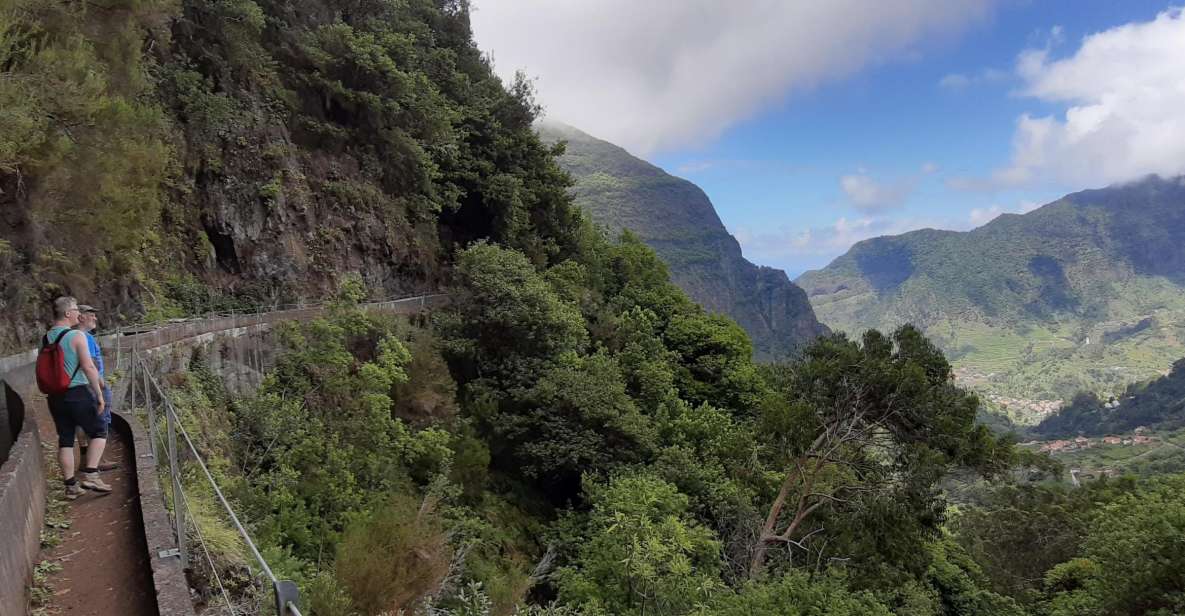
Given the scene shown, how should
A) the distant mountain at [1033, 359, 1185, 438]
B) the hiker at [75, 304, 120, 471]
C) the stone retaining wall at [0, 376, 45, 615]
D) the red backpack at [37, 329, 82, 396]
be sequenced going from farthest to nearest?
the distant mountain at [1033, 359, 1185, 438], the hiker at [75, 304, 120, 471], the red backpack at [37, 329, 82, 396], the stone retaining wall at [0, 376, 45, 615]

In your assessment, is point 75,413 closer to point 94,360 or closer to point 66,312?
point 94,360

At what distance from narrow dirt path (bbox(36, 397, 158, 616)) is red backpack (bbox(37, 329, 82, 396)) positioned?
905 mm

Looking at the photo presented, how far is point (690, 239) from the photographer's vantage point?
147 m

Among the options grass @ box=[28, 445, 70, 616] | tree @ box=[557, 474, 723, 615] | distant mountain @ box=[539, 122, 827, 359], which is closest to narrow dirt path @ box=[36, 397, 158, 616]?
grass @ box=[28, 445, 70, 616]

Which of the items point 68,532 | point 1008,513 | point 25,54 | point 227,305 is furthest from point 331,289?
point 1008,513

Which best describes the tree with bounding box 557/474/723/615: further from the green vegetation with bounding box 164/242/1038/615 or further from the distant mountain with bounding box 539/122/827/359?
the distant mountain with bounding box 539/122/827/359

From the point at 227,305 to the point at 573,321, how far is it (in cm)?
996

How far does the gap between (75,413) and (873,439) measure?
53.1 ft

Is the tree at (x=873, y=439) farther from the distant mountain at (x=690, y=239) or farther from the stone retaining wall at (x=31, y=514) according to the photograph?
the distant mountain at (x=690, y=239)

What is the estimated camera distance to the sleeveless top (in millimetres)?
5039

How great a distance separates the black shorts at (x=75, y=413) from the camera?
507 cm

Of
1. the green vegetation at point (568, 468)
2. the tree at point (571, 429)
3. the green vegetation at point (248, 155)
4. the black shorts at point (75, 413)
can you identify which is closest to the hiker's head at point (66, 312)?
the black shorts at point (75, 413)

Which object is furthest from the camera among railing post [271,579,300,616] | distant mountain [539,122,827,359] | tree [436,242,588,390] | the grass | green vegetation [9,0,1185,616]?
distant mountain [539,122,827,359]

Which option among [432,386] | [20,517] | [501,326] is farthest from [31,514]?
[501,326]
